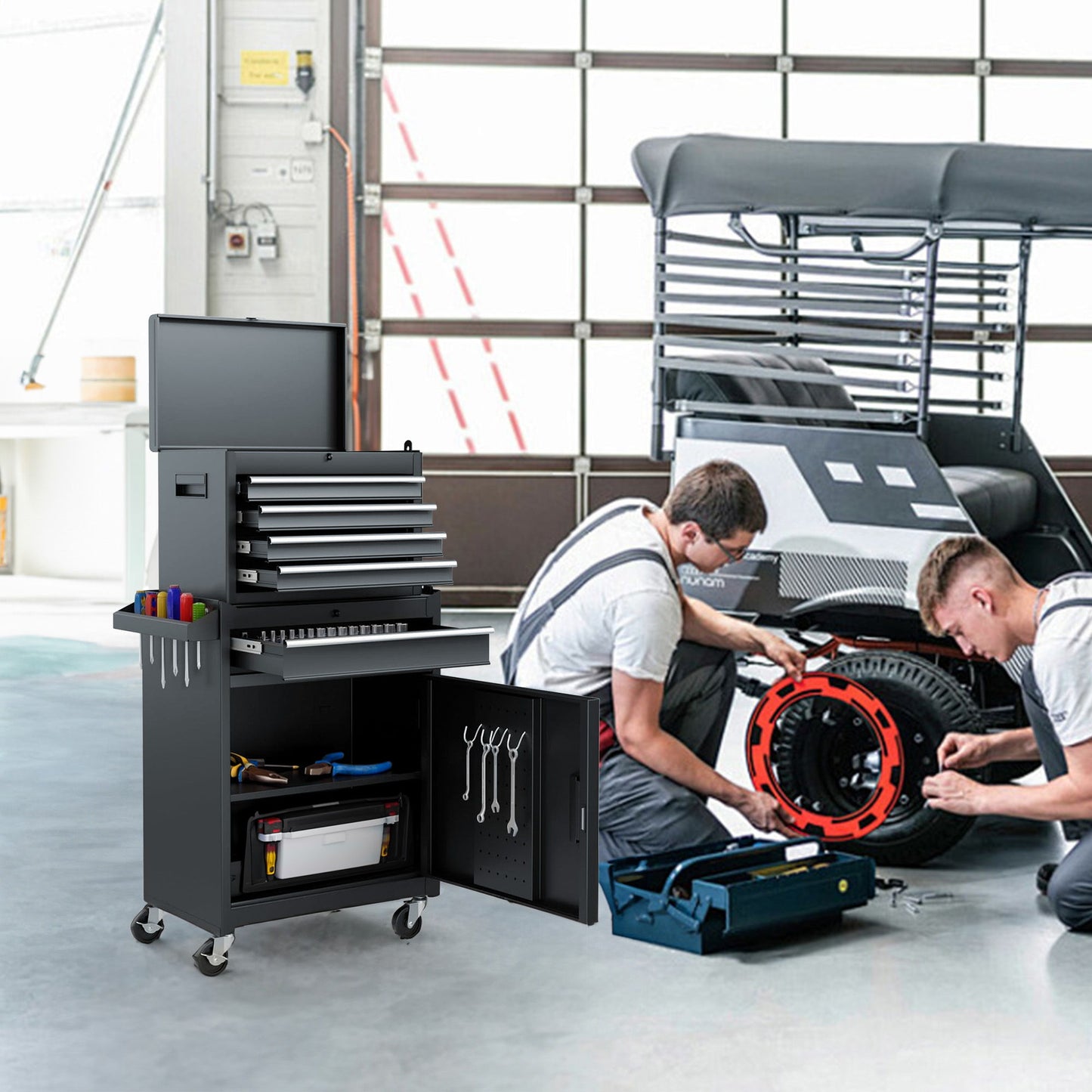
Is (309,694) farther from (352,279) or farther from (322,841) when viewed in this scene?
(352,279)

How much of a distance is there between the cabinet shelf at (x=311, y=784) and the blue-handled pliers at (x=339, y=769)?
1 centimetres

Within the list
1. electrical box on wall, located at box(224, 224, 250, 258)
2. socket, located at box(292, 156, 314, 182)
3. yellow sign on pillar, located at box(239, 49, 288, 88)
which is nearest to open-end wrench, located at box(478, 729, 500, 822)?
electrical box on wall, located at box(224, 224, 250, 258)

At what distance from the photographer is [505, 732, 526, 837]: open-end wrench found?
3.47 metres

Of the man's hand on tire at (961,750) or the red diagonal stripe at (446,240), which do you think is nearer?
the man's hand on tire at (961,750)

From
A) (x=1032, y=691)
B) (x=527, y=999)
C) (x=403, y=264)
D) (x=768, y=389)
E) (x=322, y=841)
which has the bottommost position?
(x=527, y=999)

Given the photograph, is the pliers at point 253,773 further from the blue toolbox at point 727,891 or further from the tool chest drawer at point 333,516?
the blue toolbox at point 727,891

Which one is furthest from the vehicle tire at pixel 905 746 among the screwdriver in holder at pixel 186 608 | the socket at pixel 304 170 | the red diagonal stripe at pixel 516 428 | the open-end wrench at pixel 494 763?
the socket at pixel 304 170

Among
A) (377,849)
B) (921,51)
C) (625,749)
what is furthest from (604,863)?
(921,51)

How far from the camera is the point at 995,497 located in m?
4.14

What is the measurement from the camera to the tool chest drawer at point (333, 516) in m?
3.23

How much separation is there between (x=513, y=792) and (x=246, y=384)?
44.3 inches

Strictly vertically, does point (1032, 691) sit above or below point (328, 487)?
below

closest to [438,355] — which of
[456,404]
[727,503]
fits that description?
[456,404]

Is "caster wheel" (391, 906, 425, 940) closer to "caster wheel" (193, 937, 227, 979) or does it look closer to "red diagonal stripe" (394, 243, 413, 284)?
"caster wheel" (193, 937, 227, 979)
